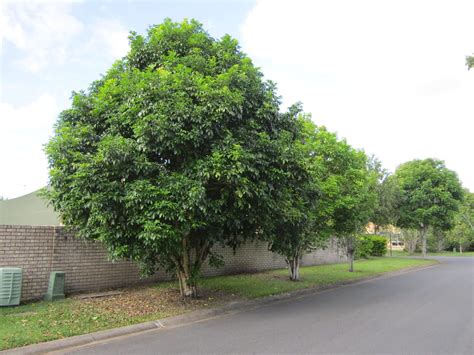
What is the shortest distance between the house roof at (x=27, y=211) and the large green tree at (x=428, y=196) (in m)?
25.7

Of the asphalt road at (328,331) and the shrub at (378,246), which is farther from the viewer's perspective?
the shrub at (378,246)

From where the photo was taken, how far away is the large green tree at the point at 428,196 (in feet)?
94.4

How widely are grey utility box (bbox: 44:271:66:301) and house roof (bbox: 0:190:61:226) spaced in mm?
7502

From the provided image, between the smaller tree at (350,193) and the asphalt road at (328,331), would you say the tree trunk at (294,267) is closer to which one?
the smaller tree at (350,193)

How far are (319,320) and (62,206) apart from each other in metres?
5.96

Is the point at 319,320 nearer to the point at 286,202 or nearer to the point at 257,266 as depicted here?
the point at 286,202

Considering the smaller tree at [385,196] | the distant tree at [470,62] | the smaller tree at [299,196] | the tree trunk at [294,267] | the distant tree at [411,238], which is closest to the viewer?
the smaller tree at [299,196]

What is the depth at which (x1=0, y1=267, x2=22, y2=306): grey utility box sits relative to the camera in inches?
304

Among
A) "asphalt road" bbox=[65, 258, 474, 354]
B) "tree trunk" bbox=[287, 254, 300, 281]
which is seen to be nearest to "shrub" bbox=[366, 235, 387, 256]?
"tree trunk" bbox=[287, 254, 300, 281]

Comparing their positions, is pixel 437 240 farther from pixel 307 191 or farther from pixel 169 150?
pixel 169 150

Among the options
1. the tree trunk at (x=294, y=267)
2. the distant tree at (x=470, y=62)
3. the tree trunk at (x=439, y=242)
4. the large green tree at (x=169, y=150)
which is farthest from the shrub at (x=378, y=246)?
the large green tree at (x=169, y=150)

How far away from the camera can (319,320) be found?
7.52 m

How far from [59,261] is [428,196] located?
28358mm

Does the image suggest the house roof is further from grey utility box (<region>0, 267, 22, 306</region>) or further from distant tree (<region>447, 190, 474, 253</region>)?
distant tree (<region>447, 190, 474, 253</region>)
